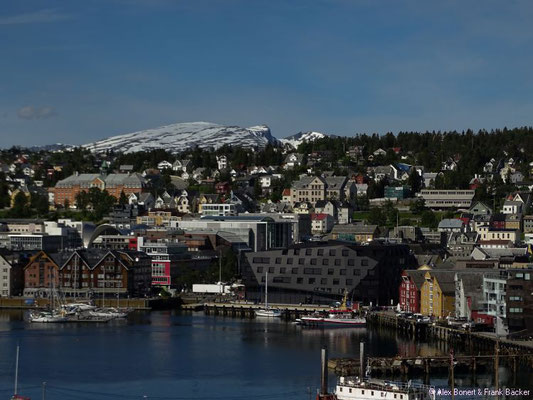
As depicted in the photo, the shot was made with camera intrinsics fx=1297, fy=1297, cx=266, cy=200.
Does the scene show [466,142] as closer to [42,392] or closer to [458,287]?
[458,287]

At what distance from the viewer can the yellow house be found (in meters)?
50.6

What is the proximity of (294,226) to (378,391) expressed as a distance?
2053 inches

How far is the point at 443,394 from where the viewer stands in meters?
32.8

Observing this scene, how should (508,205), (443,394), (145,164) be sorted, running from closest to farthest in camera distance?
(443,394) < (508,205) < (145,164)

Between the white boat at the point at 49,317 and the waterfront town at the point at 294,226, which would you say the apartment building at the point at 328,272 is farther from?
the white boat at the point at 49,317

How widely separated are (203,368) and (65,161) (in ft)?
285

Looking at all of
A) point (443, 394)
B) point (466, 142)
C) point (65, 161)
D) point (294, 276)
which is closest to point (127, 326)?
point (294, 276)

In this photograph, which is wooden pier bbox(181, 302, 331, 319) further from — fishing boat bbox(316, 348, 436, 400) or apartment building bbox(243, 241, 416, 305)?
fishing boat bbox(316, 348, 436, 400)

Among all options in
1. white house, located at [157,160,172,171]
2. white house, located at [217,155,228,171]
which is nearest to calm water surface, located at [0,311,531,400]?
white house, located at [217,155,228,171]

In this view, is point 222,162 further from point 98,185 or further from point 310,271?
point 310,271

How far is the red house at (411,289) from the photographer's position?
52.8 m

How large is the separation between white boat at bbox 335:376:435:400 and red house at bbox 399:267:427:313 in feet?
67.5

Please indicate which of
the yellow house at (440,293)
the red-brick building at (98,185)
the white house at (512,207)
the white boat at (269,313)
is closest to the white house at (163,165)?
the red-brick building at (98,185)

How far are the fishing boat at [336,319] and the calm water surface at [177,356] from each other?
37.6 inches
